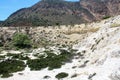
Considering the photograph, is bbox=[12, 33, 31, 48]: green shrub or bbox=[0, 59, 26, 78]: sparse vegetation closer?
bbox=[0, 59, 26, 78]: sparse vegetation

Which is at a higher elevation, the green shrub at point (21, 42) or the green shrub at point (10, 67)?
the green shrub at point (21, 42)

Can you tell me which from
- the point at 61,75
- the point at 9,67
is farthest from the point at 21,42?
the point at 61,75

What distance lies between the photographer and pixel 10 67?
5144 cm

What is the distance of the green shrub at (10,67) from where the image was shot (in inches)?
1884

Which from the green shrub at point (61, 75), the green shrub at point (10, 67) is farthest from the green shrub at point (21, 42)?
the green shrub at point (61, 75)

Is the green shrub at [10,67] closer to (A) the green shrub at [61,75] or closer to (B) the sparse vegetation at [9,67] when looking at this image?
(B) the sparse vegetation at [9,67]

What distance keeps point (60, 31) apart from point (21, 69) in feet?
233

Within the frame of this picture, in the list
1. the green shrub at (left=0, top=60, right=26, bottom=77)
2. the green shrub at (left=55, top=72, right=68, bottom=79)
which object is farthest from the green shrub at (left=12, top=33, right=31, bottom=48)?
the green shrub at (left=55, top=72, right=68, bottom=79)

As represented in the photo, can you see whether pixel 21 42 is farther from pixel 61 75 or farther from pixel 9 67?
pixel 61 75

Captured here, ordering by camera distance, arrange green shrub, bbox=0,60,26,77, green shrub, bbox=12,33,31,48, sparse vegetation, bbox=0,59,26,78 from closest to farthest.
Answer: sparse vegetation, bbox=0,59,26,78
green shrub, bbox=0,60,26,77
green shrub, bbox=12,33,31,48

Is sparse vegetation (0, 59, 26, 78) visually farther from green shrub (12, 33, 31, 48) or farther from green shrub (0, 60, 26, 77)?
green shrub (12, 33, 31, 48)

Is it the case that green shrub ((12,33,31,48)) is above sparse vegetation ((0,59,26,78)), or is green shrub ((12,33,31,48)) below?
above

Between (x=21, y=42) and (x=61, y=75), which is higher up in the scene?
(x=21, y=42)

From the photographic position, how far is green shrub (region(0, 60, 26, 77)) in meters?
47.8
